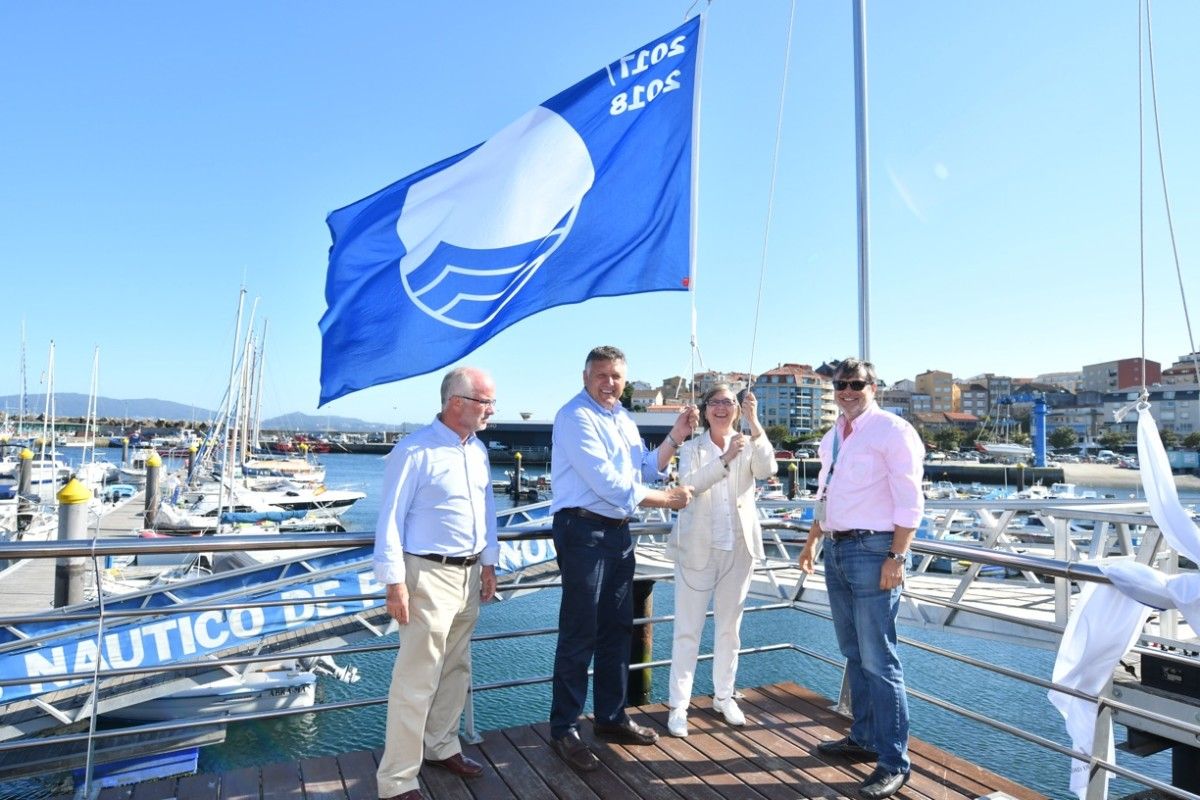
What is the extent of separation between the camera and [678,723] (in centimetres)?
351

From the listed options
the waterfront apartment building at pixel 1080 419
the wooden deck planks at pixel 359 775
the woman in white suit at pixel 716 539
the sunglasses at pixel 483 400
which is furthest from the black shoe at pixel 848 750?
the waterfront apartment building at pixel 1080 419

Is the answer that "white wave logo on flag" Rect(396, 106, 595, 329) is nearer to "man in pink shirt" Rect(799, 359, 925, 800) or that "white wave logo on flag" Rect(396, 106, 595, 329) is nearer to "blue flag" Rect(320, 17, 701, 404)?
"blue flag" Rect(320, 17, 701, 404)

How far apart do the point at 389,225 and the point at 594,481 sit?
2.40 metres

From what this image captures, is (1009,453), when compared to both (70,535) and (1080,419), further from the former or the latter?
(70,535)

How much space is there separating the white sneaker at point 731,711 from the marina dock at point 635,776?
0.05 m

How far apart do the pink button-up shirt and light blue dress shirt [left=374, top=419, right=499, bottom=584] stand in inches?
59.1

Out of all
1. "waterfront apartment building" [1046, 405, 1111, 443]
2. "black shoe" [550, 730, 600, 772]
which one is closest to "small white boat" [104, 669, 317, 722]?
"black shoe" [550, 730, 600, 772]

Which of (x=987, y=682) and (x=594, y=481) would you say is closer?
(x=594, y=481)

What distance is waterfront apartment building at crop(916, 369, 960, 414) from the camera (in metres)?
129

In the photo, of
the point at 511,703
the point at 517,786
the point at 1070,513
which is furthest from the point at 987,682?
the point at 517,786

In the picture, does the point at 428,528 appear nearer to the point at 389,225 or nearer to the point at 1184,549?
the point at 389,225

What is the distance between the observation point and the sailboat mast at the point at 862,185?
12.5ft

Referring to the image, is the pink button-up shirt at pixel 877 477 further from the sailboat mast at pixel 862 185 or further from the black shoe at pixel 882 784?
the black shoe at pixel 882 784

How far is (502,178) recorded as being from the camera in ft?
14.4
